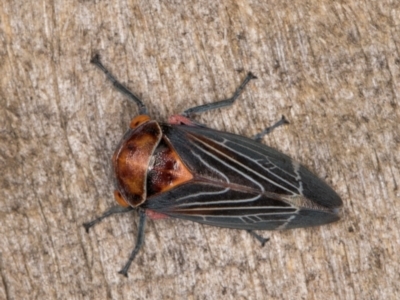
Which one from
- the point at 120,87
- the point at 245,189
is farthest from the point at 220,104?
the point at 120,87

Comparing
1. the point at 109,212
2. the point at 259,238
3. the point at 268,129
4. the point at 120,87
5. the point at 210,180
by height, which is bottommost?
the point at 259,238

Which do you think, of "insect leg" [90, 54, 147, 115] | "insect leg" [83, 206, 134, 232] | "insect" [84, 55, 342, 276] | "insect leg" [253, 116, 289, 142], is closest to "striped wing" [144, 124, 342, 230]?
"insect" [84, 55, 342, 276]

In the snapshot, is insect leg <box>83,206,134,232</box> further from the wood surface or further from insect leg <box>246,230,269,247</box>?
insect leg <box>246,230,269,247</box>

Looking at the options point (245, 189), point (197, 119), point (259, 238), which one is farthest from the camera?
point (197, 119)

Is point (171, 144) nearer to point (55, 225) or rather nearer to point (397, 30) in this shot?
point (55, 225)

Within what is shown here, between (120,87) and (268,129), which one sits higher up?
(120,87)

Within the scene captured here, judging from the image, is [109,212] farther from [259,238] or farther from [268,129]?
[268,129]

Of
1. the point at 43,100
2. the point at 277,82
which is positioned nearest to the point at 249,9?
the point at 277,82
